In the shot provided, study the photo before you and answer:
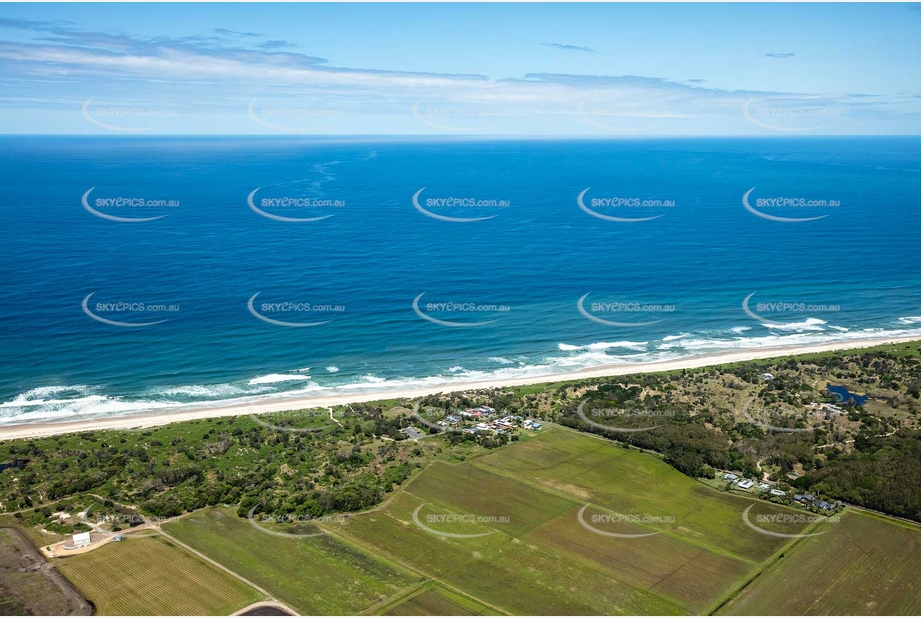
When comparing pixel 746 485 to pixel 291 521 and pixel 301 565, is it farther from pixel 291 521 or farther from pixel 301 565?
pixel 291 521

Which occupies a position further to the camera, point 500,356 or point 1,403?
point 500,356

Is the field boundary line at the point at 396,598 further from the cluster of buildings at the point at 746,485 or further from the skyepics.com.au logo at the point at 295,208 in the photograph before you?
the skyepics.com.au logo at the point at 295,208

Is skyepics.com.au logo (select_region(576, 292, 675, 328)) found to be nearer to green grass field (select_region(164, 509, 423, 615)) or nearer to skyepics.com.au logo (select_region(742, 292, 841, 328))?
skyepics.com.au logo (select_region(742, 292, 841, 328))

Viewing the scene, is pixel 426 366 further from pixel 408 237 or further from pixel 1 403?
pixel 408 237

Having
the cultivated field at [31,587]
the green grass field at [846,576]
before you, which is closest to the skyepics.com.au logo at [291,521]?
the cultivated field at [31,587]

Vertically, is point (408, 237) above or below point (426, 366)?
above

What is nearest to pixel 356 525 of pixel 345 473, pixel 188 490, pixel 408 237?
pixel 345 473

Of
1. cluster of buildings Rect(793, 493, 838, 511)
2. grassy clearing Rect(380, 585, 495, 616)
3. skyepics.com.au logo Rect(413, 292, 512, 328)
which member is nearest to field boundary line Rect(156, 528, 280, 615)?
grassy clearing Rect(380, 585, 495, 616)
